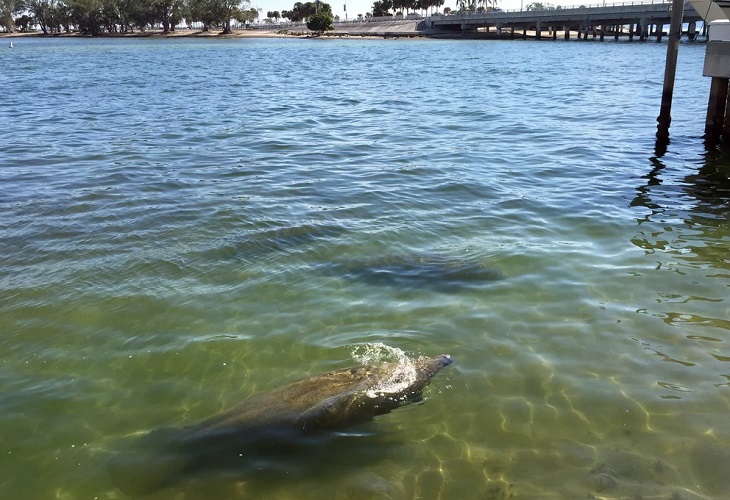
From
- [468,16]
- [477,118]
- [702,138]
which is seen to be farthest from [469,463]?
[468,16]

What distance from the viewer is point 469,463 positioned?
17.4ft

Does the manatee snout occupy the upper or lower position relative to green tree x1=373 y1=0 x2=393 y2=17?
lower

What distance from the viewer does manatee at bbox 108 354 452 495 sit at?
5246mm

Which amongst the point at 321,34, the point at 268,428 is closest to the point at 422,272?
the point at 268,428

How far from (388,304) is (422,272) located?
1.15 meters

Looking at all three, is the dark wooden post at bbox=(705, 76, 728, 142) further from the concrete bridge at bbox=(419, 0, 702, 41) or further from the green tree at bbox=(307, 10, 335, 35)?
the green tree at bbox=(307, 10, 335, 35)

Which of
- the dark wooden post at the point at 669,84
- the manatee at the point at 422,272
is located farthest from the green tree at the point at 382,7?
the manatee at the point at 422,272

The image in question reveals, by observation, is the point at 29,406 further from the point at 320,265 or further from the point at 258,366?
the point at 320,265

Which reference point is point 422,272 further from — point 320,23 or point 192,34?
point 192,34

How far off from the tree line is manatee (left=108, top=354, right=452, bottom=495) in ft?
550

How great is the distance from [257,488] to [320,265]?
485 centimetres

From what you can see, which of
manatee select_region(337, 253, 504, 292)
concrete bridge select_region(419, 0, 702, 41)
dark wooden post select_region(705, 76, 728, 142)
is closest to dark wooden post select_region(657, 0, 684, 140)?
dark wooden post select_region(705, 76, 728, 142)

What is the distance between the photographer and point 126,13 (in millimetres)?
162375

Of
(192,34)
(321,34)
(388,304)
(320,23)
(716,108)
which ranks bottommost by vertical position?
(388,304)
